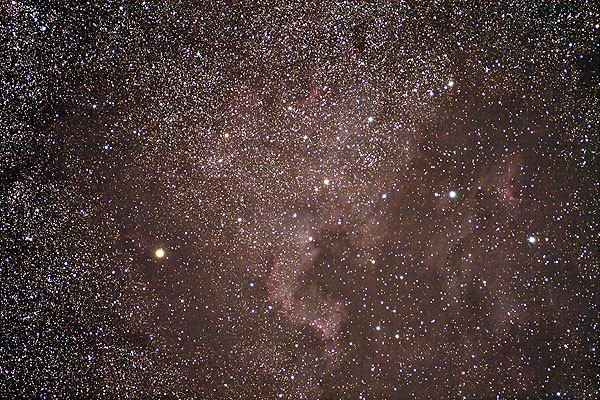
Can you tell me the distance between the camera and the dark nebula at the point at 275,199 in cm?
40

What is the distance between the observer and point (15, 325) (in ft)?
1.34

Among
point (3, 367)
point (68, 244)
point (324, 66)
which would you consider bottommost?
point (3, 367)

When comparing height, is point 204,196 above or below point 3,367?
above

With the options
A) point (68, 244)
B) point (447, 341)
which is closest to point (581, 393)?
point (447, 341)

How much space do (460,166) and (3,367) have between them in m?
0.59

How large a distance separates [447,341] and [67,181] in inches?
19.0

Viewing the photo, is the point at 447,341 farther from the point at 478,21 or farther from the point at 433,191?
the point at 478,21

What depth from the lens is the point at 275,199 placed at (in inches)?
16.1

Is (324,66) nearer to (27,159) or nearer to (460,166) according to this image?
(460,166)

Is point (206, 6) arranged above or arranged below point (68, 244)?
above

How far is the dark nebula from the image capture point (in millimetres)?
403

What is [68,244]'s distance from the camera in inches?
15.9

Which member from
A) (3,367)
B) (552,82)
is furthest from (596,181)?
(3,367)

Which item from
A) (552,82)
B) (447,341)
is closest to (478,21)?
(552,82)
